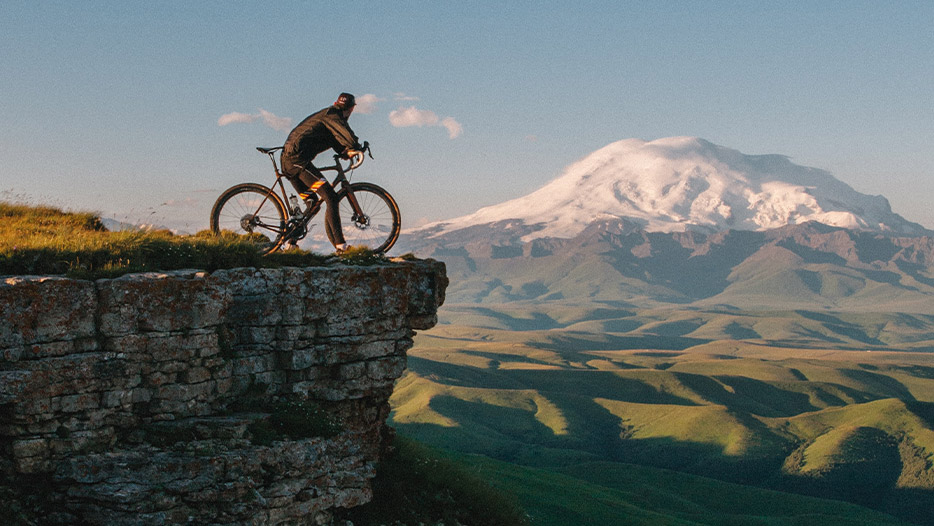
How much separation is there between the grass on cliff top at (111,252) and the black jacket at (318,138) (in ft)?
8.59

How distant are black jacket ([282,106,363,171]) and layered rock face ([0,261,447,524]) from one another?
348cm

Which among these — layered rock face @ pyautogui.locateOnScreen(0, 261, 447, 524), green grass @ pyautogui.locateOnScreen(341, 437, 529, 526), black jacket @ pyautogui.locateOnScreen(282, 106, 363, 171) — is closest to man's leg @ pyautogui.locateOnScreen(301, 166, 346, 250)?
black jacket @ pyautogui.locateOnScreen(282, 106, 363, 171)

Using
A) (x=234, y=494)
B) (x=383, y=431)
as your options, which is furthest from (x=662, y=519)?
(x=234, y=494)

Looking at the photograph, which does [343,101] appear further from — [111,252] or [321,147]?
[111,252]

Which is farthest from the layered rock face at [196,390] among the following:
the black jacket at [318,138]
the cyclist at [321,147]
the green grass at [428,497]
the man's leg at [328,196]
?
the black jacket at [318,138]

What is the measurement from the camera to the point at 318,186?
20.0 meters

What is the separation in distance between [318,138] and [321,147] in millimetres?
318

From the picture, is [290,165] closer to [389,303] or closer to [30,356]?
[389,303]

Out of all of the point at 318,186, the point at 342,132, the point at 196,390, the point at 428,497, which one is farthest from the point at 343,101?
the point at 428,497

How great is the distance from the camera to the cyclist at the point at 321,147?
1964 centimetres

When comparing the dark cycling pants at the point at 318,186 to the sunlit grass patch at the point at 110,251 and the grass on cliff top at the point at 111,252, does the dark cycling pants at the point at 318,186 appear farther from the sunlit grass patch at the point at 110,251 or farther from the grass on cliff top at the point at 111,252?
the sunlit grass patch at the point at 110,251

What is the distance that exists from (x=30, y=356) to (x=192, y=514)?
13.2 ft

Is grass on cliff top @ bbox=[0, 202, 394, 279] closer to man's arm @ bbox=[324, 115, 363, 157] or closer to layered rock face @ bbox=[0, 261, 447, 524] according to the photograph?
layered rock face @ bbox=[0, 261, 447, 524]

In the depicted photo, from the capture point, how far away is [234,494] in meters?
14.8
